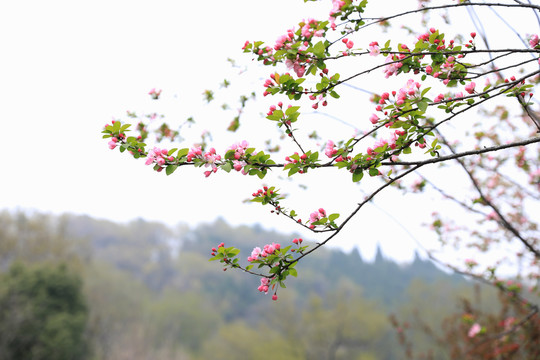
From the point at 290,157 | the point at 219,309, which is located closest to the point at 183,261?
the point at 219,309

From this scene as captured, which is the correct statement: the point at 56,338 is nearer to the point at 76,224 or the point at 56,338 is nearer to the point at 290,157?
the point at 290,157

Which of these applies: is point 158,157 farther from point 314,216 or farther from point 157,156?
point 314,216

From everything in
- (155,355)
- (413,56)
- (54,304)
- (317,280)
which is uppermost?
(317,280)

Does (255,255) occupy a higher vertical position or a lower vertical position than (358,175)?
lower

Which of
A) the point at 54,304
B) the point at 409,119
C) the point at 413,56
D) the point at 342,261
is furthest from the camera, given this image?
the point at 342,261

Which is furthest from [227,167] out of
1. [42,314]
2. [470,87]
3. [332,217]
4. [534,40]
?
[42,314]

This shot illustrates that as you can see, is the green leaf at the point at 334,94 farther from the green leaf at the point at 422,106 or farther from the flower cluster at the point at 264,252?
the flower cluster at the point at 264,252

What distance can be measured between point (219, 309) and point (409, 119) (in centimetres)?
2888

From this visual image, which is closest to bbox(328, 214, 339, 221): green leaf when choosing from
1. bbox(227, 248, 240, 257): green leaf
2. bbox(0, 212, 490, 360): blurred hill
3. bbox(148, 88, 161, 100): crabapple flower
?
bbox(227, 248, 240, 257): green leaf

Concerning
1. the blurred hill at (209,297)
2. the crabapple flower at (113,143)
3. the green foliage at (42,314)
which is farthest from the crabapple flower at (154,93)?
the green foliage at (42,314)

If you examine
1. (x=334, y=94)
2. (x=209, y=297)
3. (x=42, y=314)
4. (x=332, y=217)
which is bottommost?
(x=42, y=314)

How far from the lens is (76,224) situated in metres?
37.5

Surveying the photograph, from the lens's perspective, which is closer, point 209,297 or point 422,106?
point 422,106

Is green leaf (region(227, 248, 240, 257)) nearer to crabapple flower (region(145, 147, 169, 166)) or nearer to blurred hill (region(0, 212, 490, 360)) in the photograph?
crabapple flower (region(145, 147, 169, 166))
